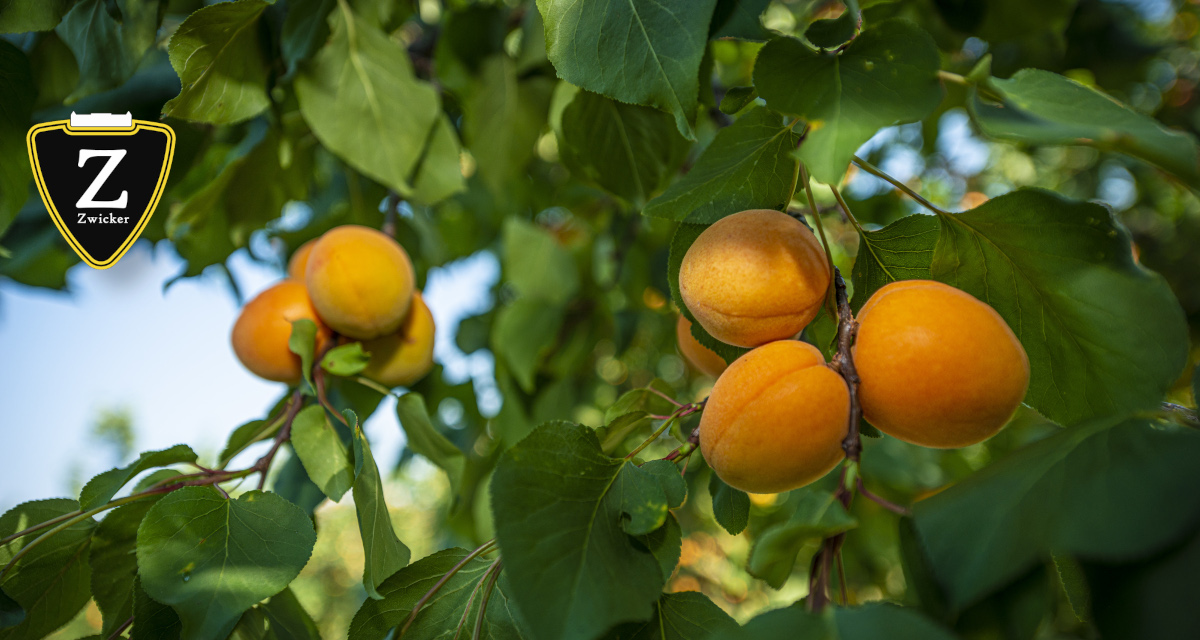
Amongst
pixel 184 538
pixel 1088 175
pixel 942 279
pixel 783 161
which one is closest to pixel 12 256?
pixel 184 538

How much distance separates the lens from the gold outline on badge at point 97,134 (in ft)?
2.45

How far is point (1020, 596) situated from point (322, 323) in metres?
0.75

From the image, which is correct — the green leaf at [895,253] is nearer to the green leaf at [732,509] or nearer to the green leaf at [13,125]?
the green leaf at [732,509]

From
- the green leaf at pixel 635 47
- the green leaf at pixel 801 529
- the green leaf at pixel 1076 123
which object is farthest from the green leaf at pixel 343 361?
the green leaf at pixel 1076 123

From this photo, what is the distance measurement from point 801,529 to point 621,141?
1.76 ft

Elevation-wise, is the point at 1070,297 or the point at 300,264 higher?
the point at 1070,297

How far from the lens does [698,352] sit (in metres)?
0.62

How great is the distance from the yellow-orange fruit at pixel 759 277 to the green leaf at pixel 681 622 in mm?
196

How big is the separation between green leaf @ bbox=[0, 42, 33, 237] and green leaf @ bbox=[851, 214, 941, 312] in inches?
33.6

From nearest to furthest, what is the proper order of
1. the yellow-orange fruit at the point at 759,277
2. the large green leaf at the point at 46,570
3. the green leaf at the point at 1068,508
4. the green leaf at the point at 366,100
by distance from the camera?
the green leaf at the point at 1068,508, the yellow-orange fruit at the point at 759,277, the large green leaf at the point at 46,570, the green leaf at the point at 366,100

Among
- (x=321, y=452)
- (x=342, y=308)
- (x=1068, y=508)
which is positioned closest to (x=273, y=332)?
(x=342, y=308)

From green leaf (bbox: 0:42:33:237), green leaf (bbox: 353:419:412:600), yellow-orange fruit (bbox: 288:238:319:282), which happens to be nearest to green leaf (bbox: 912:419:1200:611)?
green leaf (bbox: 353:419:412:600)

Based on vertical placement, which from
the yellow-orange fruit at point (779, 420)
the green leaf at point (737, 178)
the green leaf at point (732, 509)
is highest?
the green leaf at point (737, 178)

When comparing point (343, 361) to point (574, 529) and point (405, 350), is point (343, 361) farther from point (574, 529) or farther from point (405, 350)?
point (574, 529)
